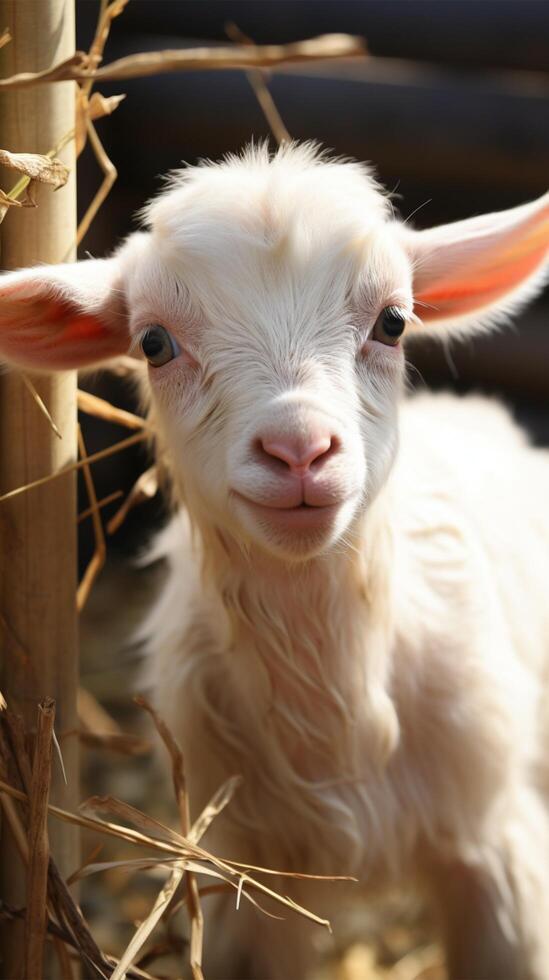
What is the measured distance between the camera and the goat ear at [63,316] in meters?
2.37

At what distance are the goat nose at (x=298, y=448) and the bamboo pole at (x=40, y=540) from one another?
2.16 feet

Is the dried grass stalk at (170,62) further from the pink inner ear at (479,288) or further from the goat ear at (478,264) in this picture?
the pink inner ear at (479,288)

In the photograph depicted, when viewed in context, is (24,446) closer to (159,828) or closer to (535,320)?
(159,828)

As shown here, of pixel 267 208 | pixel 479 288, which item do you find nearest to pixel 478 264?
pixel 479 288

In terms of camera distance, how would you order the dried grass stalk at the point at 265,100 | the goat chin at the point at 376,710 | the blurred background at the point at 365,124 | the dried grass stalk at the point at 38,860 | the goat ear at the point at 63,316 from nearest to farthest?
the dried grass stalk at the point at 38,860, the goat ear at the point at 63,316, the goat chin at the point at 376,710, the dried grass stalk at the point at 265,100, the blurred background at the point at 365,124

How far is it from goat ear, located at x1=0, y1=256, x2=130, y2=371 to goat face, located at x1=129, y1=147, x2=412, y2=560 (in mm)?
112

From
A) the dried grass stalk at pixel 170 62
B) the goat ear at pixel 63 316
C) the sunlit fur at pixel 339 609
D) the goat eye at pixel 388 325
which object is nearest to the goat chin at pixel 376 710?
the sunlit fur at pixel 339 609

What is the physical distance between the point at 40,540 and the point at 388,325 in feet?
2.86

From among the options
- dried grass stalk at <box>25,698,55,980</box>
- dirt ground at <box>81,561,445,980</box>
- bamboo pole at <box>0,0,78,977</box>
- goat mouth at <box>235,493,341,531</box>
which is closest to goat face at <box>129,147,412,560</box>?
goat mouth at <box>235,493,341,531</box>

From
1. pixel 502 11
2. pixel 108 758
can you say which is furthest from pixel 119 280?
pixel 502 11

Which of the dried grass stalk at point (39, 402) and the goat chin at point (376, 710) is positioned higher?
the dried grass stalk at point (39, 402)

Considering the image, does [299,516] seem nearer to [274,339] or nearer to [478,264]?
[274,339]

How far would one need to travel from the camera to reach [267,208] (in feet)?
7.65

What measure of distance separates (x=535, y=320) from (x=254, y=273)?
3.26 m
